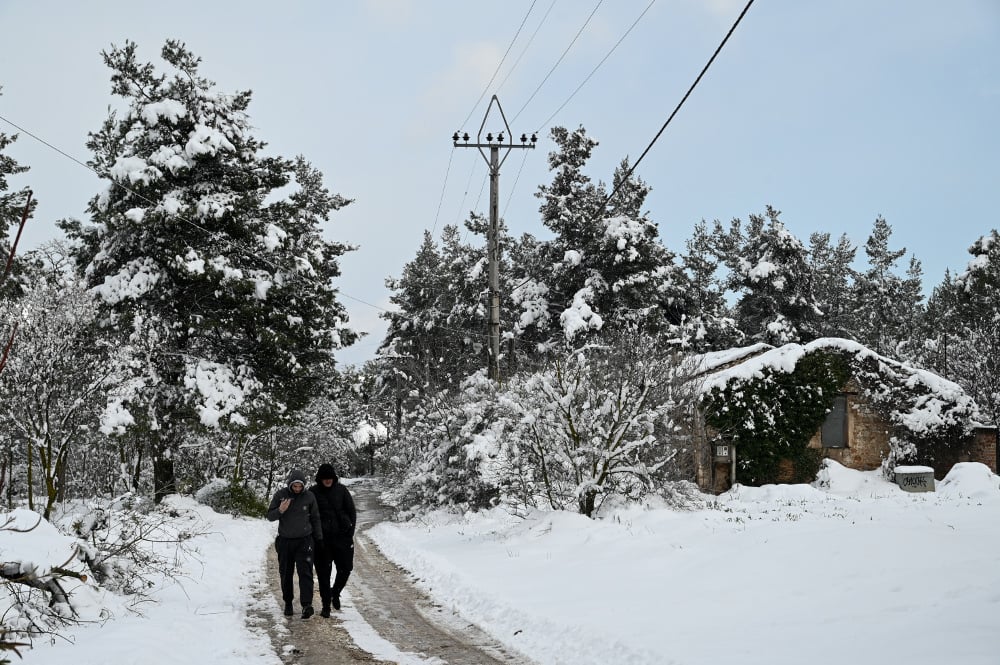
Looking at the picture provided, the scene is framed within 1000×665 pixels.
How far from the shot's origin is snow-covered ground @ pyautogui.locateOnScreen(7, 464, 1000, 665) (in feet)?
21.2

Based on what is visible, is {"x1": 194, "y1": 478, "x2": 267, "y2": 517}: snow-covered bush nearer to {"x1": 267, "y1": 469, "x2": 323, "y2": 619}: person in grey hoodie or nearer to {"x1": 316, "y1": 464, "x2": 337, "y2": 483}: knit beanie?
{"x1": 316, "y1": 464, "x2": 337, "y2": 483}: knit beanie

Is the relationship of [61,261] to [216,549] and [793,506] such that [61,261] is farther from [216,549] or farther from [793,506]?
[793,506]

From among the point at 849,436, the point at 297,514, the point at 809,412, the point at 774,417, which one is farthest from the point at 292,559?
the point at 849,436

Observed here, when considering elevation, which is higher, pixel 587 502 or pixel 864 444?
pixel 864 444

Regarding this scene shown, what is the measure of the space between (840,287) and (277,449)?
149 ft

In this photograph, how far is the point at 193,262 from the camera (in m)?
19.2

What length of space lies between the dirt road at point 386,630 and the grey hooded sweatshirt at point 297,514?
3.12 ft

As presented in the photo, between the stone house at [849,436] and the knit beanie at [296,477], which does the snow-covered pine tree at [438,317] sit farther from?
the knit beanie at [296,477]

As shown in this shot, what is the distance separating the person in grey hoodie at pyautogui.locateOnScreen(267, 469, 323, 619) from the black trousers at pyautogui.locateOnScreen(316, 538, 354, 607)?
13.4 inches

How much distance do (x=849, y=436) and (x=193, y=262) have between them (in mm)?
22314

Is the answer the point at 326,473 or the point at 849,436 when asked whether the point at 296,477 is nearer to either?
the point at 326,473

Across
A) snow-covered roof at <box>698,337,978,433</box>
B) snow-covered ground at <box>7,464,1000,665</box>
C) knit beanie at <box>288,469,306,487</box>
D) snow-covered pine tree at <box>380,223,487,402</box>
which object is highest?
snow-covered pine tree at <box>380,223,487,402</box>

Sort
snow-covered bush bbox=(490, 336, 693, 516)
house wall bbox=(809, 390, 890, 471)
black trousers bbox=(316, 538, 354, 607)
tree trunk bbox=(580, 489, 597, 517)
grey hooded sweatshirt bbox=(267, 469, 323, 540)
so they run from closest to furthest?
grey hooded sweatshirt bbox=(267, 469, 323, 540) → black trousers bbox=(316, 538, 354, 607) → snow-covered bush bbox=(490, 336, 693, 516) → tree trunk bbox=(580, 489, 597, 517) → house wall bbox=(809, 390, 890, 471)

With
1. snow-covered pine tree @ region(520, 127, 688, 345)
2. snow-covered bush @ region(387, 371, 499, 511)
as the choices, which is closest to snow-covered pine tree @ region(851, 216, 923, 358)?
snow-covered pine tree @ region(520, 127, 688, 345)
